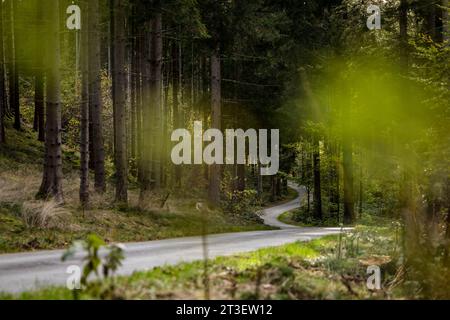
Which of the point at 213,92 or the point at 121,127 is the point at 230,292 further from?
the point at 213,92

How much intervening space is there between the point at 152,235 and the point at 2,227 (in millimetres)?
4956

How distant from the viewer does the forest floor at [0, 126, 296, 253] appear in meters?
13.5

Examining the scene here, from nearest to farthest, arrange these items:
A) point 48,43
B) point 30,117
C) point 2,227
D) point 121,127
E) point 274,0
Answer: point 2,227, point 48,43, point 121,127, point 274,0, point 30,117

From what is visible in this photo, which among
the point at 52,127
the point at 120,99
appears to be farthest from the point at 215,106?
the point at 52,127

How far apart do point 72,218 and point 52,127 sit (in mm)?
2780

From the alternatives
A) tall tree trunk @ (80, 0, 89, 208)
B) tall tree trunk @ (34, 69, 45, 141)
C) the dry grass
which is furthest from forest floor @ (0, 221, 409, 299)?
tall tree trunk @ (34, 69, 45, 141)

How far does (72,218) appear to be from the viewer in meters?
15.5

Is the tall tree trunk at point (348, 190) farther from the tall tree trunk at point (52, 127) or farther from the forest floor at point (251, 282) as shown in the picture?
the forest floor at point (251, 282)

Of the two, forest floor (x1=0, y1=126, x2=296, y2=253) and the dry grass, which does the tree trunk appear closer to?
forest floor (x1=0, y1=126, x2=296, y2=253)

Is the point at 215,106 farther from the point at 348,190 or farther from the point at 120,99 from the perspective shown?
the point at 348,190

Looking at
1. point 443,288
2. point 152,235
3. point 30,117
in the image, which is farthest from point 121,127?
point 30,117

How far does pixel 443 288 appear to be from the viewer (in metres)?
8.80

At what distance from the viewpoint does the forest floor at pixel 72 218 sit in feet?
44.4

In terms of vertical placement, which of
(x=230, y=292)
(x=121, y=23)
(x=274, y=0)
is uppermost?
(x=274, y=0)
